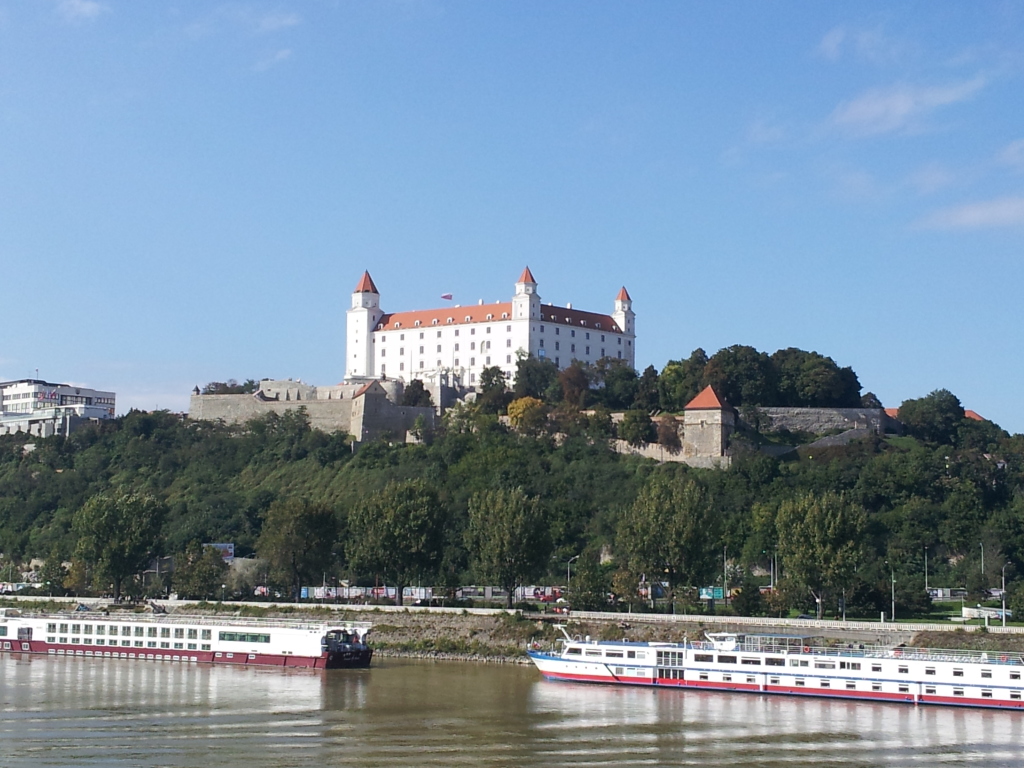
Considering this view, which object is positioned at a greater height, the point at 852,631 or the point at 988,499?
the point at 988,499

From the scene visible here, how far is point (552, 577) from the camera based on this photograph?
7681 cm

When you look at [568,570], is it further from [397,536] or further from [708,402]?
[708,402]

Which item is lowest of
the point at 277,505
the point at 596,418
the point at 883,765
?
the point at 883,765

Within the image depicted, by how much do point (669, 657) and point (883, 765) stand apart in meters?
15.6

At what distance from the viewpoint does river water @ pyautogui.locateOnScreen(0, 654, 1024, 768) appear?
1329 inches

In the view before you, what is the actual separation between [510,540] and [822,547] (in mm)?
15128

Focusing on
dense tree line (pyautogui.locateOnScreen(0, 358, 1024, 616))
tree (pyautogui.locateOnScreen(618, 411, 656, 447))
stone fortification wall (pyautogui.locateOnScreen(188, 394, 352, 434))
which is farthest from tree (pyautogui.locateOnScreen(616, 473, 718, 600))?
stone fortification wall (pyautogui.locateOnScreen(188, 394, 352, 434))

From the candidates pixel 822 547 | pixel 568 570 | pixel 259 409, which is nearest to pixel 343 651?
pixel 822 547

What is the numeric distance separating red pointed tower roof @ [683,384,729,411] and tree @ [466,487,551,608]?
86.6ft

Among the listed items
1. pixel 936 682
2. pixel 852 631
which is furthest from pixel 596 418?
pixel 936 682

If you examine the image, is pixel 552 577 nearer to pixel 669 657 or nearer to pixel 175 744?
pixel 669 657

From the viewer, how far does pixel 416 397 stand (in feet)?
348

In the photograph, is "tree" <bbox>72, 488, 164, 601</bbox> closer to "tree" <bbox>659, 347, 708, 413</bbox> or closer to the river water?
the river water

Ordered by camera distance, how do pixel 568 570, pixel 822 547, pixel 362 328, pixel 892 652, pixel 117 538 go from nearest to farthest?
pixel 892 652, pixel 822 547, pixel 117 538, pixel 568 570, pixel 362 328
